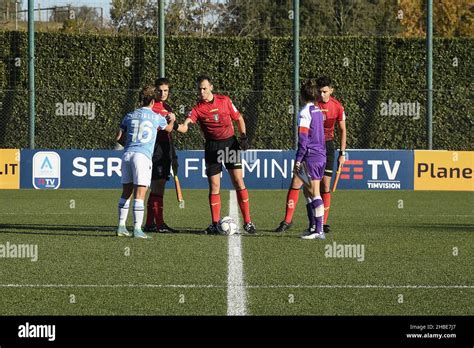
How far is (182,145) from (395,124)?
20.7 ft

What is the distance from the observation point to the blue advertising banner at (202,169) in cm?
2647

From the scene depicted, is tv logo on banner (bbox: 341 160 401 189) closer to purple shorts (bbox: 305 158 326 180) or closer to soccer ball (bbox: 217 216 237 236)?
soccer ball (bbox: 217 216 237 236)

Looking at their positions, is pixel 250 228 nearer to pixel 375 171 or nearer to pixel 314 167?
pixel 314 167

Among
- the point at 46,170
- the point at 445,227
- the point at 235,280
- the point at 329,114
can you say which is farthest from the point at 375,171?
the point at 235,280

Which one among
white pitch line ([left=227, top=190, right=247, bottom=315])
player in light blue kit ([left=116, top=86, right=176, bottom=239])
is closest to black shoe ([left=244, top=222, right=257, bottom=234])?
white pitch line ([left=227, top=190, right=247, bottom=315])

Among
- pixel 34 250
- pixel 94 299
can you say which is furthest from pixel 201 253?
pixel 94 299

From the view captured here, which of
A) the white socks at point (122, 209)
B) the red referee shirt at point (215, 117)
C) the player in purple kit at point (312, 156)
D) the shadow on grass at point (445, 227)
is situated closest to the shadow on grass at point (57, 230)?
the white socks at point (122, 209)

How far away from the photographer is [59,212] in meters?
19.1

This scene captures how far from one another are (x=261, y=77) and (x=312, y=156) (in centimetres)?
1999

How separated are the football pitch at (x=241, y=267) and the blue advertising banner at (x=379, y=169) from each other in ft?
25.0

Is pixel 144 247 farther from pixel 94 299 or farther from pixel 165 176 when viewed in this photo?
pixel 94 299

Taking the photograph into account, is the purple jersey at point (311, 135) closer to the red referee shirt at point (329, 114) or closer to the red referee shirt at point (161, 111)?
the red referee shirt at point (329, 114)

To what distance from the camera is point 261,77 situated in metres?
34.0

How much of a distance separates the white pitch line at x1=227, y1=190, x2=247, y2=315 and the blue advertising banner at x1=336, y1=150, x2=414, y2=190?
11846 mm
